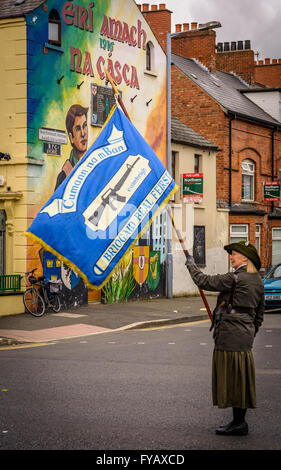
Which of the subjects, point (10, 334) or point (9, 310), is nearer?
point (10, 334)

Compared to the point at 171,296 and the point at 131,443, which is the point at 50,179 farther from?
the point at 131,443

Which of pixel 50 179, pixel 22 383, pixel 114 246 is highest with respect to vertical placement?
pixel 50 179

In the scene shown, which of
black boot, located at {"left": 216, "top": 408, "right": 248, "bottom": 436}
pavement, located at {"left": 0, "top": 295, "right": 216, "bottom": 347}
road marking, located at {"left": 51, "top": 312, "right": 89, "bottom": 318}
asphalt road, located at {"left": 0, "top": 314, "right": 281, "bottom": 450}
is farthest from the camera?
road marking, located at {"left": 51, "top": 312, "right": 89, "bottom": 318}

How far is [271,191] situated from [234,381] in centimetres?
2654

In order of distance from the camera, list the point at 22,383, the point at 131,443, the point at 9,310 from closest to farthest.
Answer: the point at 131,443, the point at 22,383, the point at 9,310

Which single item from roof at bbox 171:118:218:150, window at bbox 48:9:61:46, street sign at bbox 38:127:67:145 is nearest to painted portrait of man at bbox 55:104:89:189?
street sign at bbox 38:127:67:145

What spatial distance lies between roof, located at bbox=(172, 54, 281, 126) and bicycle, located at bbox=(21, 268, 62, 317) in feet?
46.0

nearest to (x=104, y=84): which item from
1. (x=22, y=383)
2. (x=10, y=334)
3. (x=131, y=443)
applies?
(x=10, y=334)

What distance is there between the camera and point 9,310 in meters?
19.0

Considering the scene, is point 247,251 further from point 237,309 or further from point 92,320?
point 92,320

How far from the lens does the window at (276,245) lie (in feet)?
113

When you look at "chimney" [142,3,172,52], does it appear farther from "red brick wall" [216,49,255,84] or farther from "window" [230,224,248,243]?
"red brick wall" [216,49,255,84]

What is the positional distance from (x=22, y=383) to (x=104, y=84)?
14.0 m

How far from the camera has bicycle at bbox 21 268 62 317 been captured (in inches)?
753
